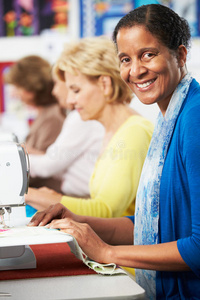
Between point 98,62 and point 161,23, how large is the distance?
3.03ft

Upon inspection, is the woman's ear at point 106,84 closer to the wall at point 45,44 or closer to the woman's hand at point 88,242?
the woman's hand at point 88,242

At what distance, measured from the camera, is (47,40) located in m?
4.88

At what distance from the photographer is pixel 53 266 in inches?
45.4

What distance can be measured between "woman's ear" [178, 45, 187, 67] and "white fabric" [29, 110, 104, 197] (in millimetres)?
1403

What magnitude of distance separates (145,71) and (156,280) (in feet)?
2.00

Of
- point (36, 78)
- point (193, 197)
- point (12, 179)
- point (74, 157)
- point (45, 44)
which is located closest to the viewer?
point (193, 197)

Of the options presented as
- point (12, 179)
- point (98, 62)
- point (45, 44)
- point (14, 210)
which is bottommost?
point (14, 210)

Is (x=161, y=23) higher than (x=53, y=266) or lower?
higher

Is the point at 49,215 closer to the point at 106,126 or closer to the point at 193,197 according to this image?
the point at 193,197

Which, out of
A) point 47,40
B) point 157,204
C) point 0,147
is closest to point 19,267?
point 0,147

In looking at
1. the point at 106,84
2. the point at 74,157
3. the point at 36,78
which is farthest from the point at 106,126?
the point at 36,78

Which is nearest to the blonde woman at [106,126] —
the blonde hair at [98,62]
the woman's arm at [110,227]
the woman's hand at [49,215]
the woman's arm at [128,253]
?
the blonde hair at [98,62]

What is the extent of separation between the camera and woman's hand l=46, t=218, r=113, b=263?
1125 mm

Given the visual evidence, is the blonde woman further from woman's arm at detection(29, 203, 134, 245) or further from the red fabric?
the red fabric
